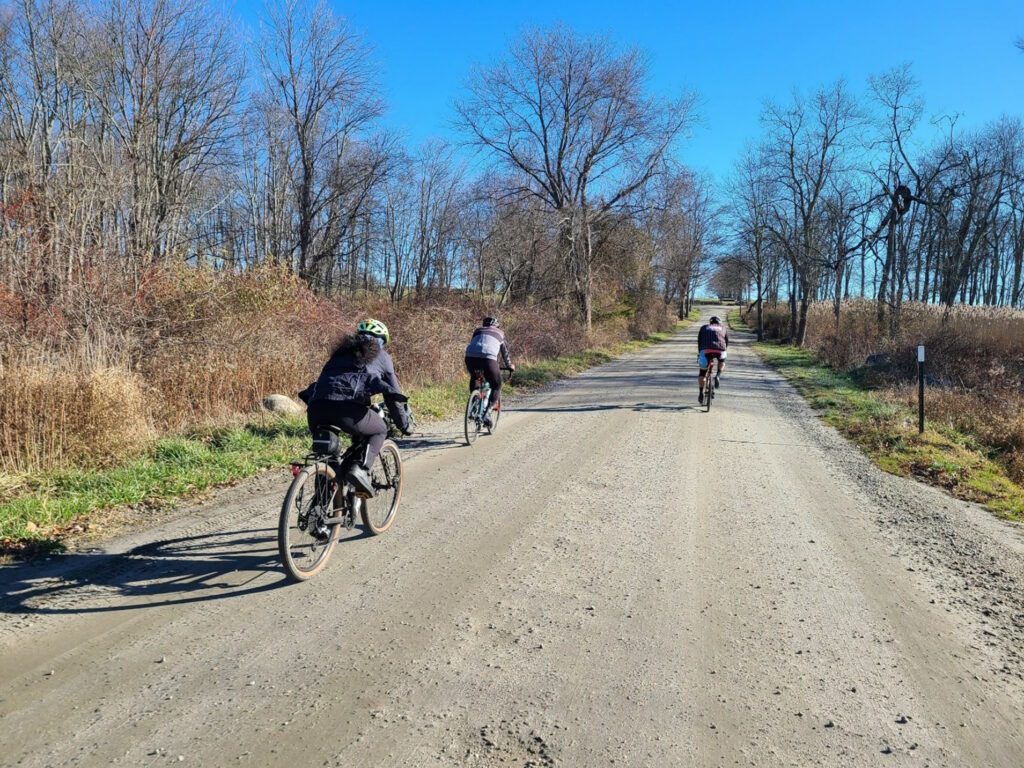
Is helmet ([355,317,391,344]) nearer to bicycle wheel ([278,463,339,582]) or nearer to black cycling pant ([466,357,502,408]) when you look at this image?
bicycle wheel ([278,463,339,582])

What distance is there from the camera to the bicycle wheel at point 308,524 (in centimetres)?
421

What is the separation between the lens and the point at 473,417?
9.33m

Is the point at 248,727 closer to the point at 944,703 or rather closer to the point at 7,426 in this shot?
the point at 944,703

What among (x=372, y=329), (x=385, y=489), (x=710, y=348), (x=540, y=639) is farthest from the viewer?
(x=710, y=348)

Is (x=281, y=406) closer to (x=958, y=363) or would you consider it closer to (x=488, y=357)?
(x=488, y=357)

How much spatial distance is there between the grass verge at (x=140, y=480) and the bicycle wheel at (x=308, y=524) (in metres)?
1.97

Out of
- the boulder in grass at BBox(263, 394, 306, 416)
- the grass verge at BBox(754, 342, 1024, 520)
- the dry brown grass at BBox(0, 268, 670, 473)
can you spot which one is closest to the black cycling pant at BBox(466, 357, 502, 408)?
the boulder in grass at BBox(263, 394, 306, 416)

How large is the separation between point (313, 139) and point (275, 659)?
2548 cm

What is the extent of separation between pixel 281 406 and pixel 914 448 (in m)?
9.63

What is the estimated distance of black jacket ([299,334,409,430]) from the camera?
184 inches

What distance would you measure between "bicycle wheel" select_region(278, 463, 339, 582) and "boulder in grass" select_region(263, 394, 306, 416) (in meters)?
5.76

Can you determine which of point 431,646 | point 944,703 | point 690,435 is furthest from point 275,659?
point 690,435

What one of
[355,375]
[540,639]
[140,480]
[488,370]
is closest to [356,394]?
[355,375]

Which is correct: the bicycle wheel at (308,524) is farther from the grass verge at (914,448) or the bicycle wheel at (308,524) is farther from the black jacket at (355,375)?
the grass verge at (914,448)
